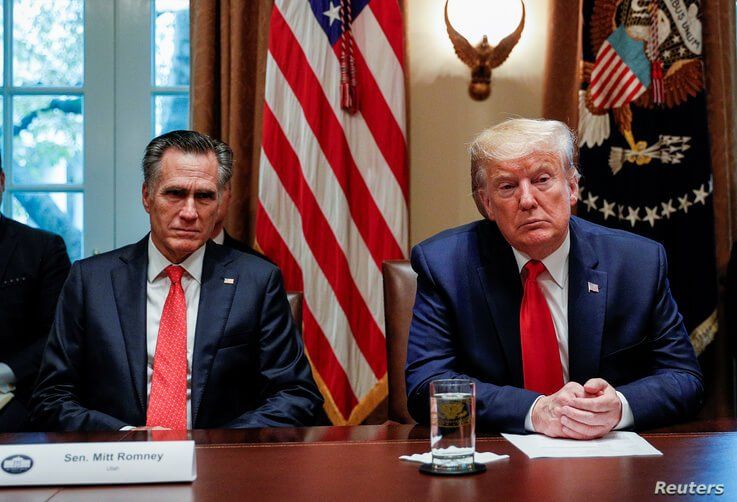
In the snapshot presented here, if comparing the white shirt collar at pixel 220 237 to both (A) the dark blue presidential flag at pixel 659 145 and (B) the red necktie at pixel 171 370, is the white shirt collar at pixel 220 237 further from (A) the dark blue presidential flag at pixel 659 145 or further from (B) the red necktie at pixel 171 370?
(A) the dark blue presidential flag at pixel 659 145

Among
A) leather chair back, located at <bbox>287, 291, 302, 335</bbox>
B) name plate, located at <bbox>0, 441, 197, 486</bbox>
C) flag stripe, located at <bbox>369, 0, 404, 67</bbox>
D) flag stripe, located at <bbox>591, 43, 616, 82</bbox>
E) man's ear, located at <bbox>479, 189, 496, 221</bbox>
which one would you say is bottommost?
name plate, located at <bbox>0, 441, 197, 486</bbox>

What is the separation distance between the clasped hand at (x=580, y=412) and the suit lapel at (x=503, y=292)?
0.34 meters

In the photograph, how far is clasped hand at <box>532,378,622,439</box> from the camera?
180 centimetres

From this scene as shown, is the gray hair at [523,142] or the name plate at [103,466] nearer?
the name plate at [103,466]

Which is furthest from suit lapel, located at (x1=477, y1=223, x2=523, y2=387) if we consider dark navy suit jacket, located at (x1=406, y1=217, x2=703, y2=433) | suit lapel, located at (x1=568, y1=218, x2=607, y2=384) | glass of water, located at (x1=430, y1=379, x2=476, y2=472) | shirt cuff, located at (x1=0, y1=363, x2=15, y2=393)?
shirt cuff, located at (x1=0, y1=363, x2=15, y2=393)

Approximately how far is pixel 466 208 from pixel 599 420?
2.53m

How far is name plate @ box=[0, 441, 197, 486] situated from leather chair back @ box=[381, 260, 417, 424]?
1.08 meters

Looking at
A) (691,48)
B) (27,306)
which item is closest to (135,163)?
(27,306)

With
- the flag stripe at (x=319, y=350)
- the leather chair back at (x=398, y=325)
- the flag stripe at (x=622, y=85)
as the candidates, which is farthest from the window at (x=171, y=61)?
the leather chair back at (x=398, y=325)

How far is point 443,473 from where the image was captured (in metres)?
1.47

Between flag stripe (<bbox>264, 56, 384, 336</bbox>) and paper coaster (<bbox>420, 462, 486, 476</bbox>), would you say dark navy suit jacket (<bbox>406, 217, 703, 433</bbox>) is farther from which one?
flag stripe (<bbox>264, 56, 384, 336</bbox>)

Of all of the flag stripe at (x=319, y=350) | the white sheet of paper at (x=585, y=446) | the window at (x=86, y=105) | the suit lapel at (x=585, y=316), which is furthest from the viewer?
the window at (x=86, y=105)

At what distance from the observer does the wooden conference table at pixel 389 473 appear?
135 cm

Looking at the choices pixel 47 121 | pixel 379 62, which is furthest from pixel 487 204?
pixel 47 121
